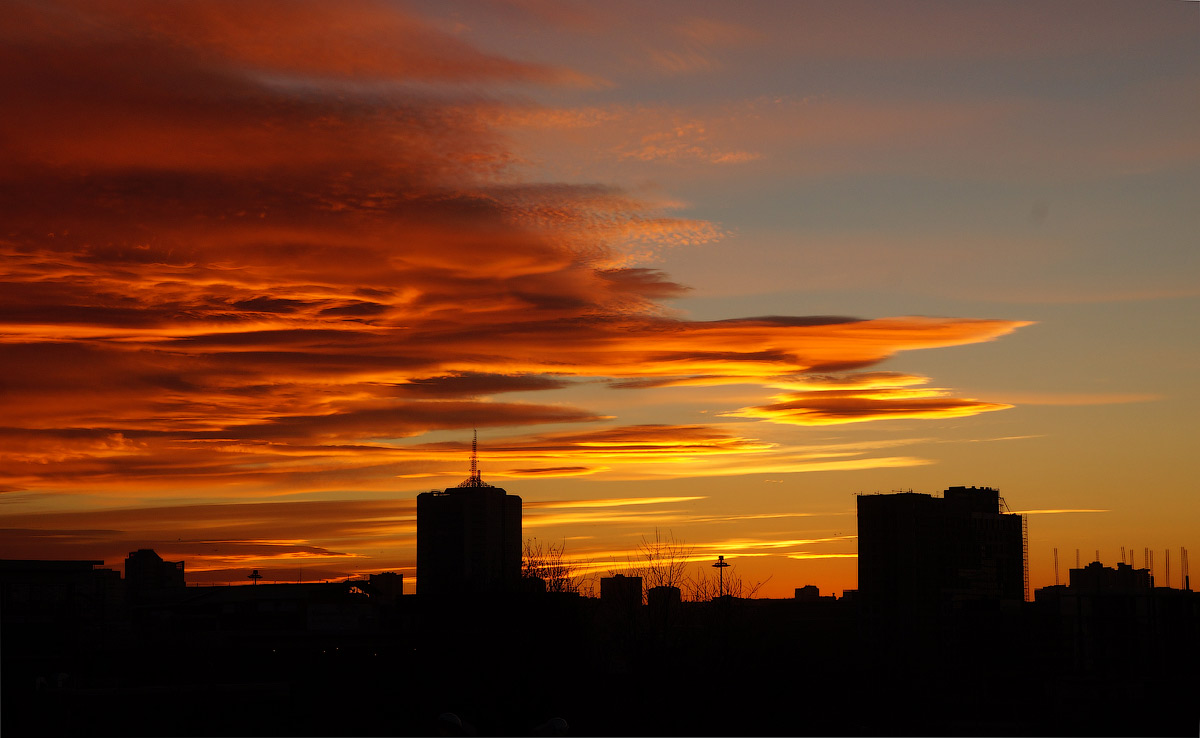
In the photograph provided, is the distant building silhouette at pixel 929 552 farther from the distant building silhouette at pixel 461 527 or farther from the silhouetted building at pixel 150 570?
the silhouetted building at pixel 150 570

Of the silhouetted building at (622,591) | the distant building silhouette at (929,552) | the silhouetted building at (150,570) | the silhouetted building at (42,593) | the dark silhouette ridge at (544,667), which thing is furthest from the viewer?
the silhouetted building at (150,570)

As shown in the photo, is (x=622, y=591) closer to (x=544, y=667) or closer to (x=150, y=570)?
(x=544, y=667)

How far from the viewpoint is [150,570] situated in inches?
5556

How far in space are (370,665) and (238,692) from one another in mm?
15626

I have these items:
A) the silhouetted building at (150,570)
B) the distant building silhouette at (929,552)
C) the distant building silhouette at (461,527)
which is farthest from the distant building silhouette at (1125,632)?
the silhouetted building at (150,570)

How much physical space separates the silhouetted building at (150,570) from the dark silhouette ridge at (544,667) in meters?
61.2

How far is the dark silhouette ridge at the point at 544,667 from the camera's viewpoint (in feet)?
124

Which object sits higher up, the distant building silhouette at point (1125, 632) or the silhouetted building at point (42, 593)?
the silhouetted building at point (42, 593)

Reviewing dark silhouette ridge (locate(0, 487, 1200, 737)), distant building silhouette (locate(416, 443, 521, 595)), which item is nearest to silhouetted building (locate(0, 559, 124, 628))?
dark silhouette ridge (locate(0, 487, 1200, 737))

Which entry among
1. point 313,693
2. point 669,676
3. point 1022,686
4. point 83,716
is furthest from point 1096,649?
point 83,716

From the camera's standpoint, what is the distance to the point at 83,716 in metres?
32.9

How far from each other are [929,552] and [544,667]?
227 feet

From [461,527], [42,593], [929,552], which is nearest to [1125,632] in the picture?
[929,552]

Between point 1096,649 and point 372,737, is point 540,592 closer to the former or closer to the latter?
point 372,737
